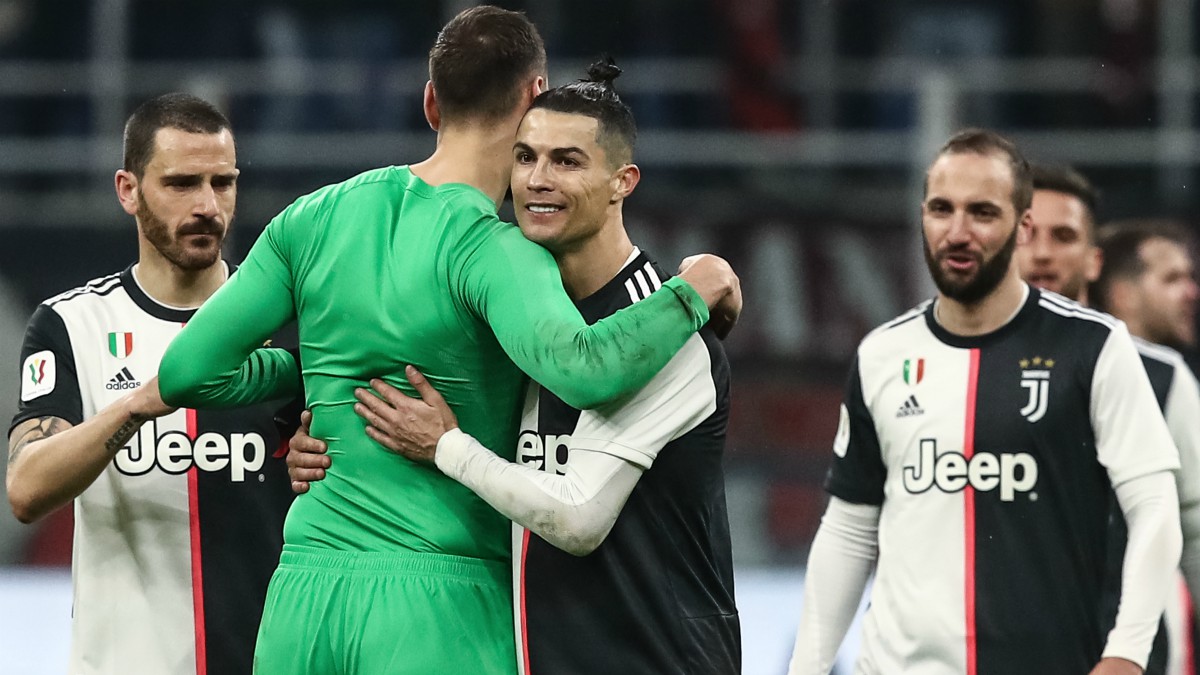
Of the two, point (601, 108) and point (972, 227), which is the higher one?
point (601, 108)

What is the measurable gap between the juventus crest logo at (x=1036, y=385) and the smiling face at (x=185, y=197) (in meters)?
2.05

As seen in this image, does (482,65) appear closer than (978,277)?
Yes

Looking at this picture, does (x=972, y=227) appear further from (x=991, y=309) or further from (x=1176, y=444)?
(x=1176, y=444)

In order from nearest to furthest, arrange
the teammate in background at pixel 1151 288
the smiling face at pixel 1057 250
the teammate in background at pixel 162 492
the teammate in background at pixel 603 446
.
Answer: the teammate in background at pixel 603 446 → the teammate in background at pixel 162 492 → the smiling face at pixel 1057 250 → the teammate in background at pixel 1151 288

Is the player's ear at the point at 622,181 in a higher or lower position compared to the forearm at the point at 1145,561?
higher

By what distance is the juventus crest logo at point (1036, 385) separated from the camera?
4441 mm

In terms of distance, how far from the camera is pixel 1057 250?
18.0 ft

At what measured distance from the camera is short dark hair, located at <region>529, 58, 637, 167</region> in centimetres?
352

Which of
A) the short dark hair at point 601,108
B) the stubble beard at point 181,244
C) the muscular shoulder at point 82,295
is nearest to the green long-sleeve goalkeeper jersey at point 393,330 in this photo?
the short dark hair at point 601,108

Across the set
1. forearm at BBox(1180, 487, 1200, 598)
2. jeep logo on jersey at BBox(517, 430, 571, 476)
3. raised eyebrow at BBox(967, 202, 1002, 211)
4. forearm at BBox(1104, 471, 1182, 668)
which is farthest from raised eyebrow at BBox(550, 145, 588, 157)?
forearm at BBox(1180, 487, 1200, 598)

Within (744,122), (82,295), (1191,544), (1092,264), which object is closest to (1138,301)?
(1092,264)

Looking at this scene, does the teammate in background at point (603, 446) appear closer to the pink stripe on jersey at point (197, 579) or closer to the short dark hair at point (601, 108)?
the short dark hair at point (601, 108)

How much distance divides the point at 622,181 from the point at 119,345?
4.54 feet

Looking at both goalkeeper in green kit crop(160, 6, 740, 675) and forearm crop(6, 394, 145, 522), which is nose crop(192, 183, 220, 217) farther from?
goalkeeper in green kit crop(160, 6, 740, 675)
